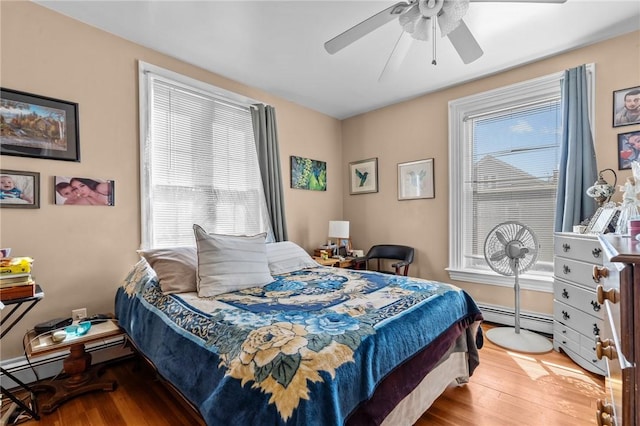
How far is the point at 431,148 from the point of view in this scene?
3.49 metres

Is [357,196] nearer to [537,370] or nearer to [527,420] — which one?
[537,370]

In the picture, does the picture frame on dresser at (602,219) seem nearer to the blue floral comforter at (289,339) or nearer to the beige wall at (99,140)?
the beige wall at (99,140)

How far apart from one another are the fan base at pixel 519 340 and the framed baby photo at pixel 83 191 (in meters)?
3.49

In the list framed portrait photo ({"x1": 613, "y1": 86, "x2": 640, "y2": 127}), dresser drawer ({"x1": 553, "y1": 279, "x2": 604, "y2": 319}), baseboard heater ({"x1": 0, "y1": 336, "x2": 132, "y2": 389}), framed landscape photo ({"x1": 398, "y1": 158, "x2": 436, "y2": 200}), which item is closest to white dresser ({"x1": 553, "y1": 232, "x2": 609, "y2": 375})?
dresser drawer ({"x1": 553, "y1": 279, "x2": 604, "y2": 319})

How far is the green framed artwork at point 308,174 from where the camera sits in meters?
3.75

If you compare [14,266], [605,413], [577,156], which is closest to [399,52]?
[577,156]

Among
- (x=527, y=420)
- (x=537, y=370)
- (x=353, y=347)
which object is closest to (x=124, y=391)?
(x=353, y=347)

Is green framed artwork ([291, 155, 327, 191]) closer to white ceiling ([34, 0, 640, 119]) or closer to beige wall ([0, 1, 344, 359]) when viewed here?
white ceiling ([34, 0, 640, 119])

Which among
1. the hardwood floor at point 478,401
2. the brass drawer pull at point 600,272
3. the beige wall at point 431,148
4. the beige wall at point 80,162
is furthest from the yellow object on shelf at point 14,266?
the beige wall at point 431,148

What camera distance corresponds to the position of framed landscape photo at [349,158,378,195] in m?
4.02

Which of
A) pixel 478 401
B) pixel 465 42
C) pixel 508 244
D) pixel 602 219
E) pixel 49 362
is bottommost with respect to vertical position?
pixel 478 401

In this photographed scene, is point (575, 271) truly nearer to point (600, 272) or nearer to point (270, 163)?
point (600, 272)

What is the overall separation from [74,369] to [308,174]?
2905 millimetres

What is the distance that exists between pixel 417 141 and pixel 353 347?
3.04m
